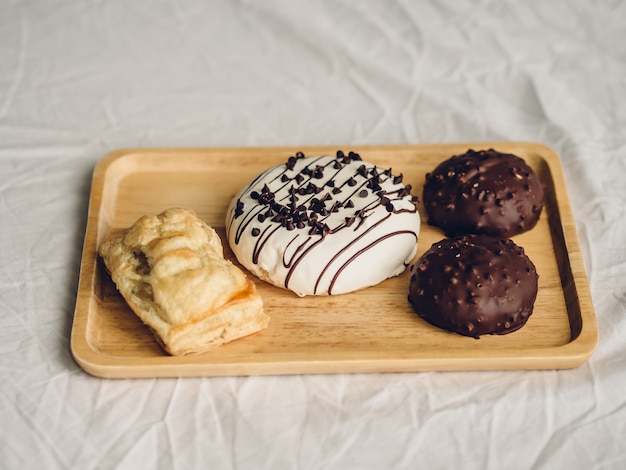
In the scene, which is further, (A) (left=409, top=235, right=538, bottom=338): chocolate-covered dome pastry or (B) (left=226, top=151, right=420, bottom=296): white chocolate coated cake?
(B) (left=226, top=151, right=420, bottom=296): white chocolate coated cake

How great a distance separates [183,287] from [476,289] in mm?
1199

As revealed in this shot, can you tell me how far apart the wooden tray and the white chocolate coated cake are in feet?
0.38

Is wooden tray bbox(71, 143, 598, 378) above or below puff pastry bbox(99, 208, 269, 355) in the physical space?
below

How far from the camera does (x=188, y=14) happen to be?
5.45m

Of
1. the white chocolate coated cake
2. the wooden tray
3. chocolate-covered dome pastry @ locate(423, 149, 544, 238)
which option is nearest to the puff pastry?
the wooden tray

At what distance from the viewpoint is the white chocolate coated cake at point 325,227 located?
12.2ft

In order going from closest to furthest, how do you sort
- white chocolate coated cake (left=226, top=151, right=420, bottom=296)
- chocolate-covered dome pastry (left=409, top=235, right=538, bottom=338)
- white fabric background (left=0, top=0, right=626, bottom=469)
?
1. white fabric background (left=0, top=0, right=626, bottom=469)
2. chocolate-covered dome pastry (left=409, top=235, right=538, bottom=338)
3. white chocolate coated cake (left=226, top=151, right=420, bottom=296)

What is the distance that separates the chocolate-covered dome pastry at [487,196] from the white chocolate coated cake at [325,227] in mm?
154

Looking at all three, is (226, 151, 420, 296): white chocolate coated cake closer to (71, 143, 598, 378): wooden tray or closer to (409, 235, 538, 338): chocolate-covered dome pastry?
(71, 143, 598, 378): wooden tray

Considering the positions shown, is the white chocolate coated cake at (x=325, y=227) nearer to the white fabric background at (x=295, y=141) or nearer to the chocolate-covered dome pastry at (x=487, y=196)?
the chocolate-covered dome pastry at (x=487, y=196)

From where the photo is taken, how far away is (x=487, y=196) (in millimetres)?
3926

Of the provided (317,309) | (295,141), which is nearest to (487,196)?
(317,309)

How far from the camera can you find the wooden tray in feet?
11.3

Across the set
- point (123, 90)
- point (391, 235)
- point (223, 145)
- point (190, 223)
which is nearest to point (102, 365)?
point (190, 223)
